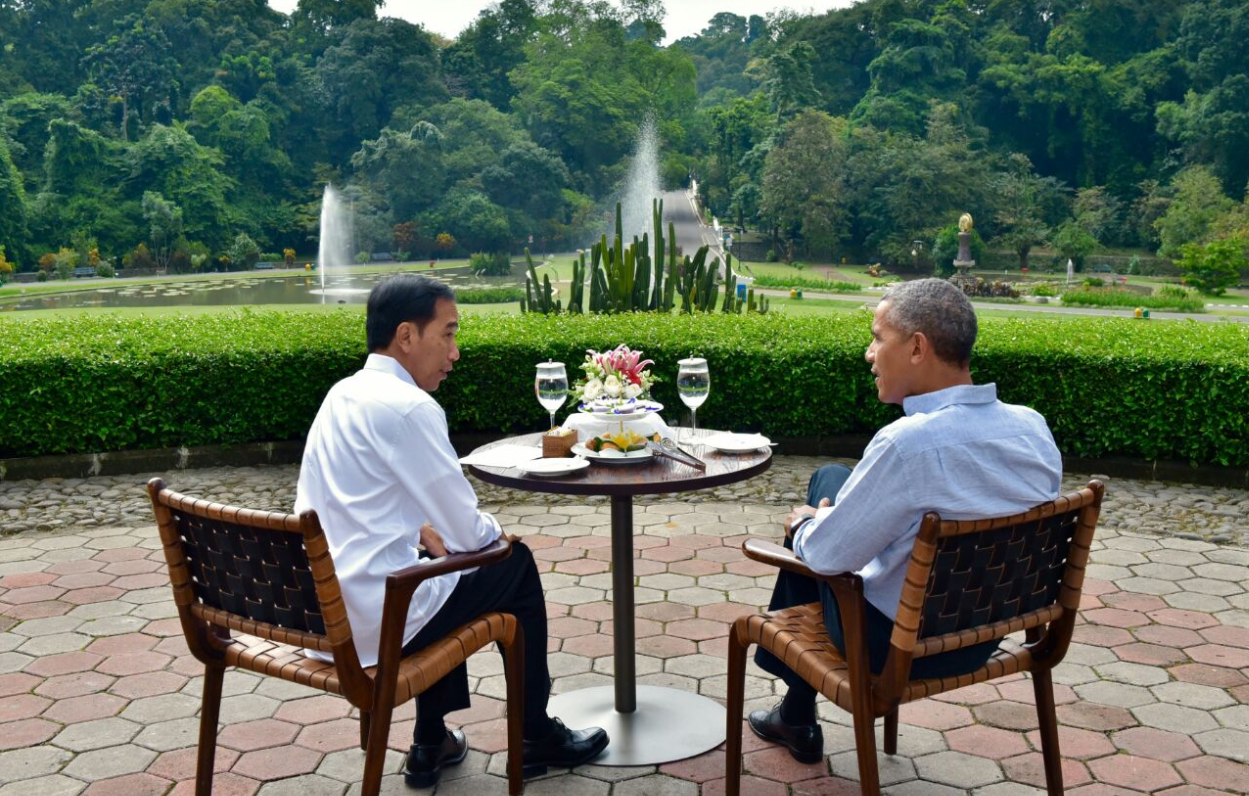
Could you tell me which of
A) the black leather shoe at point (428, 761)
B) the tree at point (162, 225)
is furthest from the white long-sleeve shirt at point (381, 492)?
the tree at point (162, 225)

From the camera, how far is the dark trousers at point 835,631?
2.35 metres

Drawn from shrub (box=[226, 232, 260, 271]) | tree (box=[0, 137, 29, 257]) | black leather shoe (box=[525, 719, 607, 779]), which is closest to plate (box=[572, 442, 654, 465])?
black leather shoe (box=[525, 719, 607, 779])

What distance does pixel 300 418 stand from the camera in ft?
21.4

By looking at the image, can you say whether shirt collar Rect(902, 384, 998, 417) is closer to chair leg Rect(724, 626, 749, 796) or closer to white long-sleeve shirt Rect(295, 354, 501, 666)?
chair leg Rect(724, 626, 749, 796)

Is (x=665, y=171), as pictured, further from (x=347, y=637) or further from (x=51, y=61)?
(x=347, y=637)

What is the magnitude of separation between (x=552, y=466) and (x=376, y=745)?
0.82 m

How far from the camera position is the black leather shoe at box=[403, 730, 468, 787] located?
109 inches

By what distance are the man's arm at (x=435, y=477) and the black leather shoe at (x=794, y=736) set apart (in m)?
1.07

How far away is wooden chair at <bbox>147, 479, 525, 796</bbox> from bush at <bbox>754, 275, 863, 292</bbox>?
35.8 metres

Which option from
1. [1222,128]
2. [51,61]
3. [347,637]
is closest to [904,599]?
[347,637]

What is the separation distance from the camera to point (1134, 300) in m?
32.2

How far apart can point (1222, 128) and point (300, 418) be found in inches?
1849

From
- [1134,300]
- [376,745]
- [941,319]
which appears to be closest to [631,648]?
[376,745]

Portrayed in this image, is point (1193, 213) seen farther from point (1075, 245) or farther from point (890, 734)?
point (890, 734)
